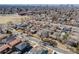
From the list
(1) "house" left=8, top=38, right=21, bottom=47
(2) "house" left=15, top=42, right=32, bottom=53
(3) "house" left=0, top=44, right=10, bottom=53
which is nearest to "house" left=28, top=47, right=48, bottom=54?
(2) "house" left=15, top=42, right=32, bottom=53

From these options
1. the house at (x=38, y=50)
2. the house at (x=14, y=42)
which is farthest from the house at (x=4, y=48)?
the house at (x=38, y=50)

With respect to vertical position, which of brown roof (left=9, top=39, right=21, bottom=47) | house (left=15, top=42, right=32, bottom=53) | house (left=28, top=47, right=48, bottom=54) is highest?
brown roof (left=9, top=39, right=21, bottom=47)

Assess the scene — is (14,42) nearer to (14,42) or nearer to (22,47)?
(14,42)

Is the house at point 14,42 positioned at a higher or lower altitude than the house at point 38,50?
higher

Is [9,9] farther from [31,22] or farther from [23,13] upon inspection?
[31,22]

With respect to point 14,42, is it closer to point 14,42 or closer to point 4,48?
point 14,42

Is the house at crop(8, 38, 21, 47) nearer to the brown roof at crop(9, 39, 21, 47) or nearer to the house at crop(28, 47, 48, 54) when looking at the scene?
the brown roof at crop(9, 39, 21, 47)

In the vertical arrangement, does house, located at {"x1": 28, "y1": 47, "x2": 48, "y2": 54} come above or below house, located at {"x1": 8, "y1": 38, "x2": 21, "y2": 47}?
below

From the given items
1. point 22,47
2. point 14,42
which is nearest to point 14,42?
point 14,42

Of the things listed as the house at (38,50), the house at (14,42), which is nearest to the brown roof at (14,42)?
the house at (14,42)

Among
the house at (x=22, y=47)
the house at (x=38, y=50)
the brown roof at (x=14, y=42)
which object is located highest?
the brown roof at (x=14, y=42)

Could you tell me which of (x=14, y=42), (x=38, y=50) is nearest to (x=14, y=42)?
(x=14, y=42)

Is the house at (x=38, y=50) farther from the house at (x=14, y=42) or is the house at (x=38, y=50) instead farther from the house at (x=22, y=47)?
the house at (x=14, y=42)

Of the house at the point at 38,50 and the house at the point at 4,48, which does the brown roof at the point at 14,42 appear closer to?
the house at the point at 4,48
